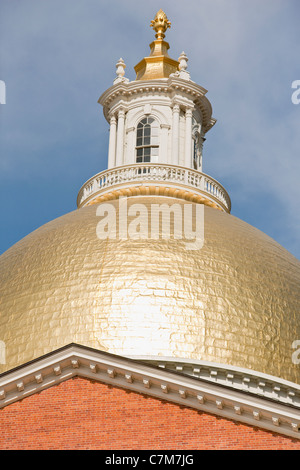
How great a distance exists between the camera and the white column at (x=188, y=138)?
38406 millimetres

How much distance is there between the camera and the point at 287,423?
19500 mm

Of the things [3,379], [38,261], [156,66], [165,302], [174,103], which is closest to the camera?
[3,379]

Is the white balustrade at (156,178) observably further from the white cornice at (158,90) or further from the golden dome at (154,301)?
the golden dome at (154,301)

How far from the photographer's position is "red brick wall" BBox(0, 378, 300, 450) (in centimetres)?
1970

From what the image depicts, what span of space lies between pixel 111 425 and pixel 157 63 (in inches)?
1001

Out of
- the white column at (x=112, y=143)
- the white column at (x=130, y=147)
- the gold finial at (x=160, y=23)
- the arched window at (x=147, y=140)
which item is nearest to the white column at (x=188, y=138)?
the arched window at (x=147, y=140)

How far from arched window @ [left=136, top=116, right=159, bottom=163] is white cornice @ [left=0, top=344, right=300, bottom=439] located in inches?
732

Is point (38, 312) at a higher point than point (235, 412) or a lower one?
higher

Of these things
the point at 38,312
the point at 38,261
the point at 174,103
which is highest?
the point at 174,103

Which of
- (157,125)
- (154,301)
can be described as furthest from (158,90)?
(154,301)

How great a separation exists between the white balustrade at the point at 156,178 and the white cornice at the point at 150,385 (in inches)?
589
